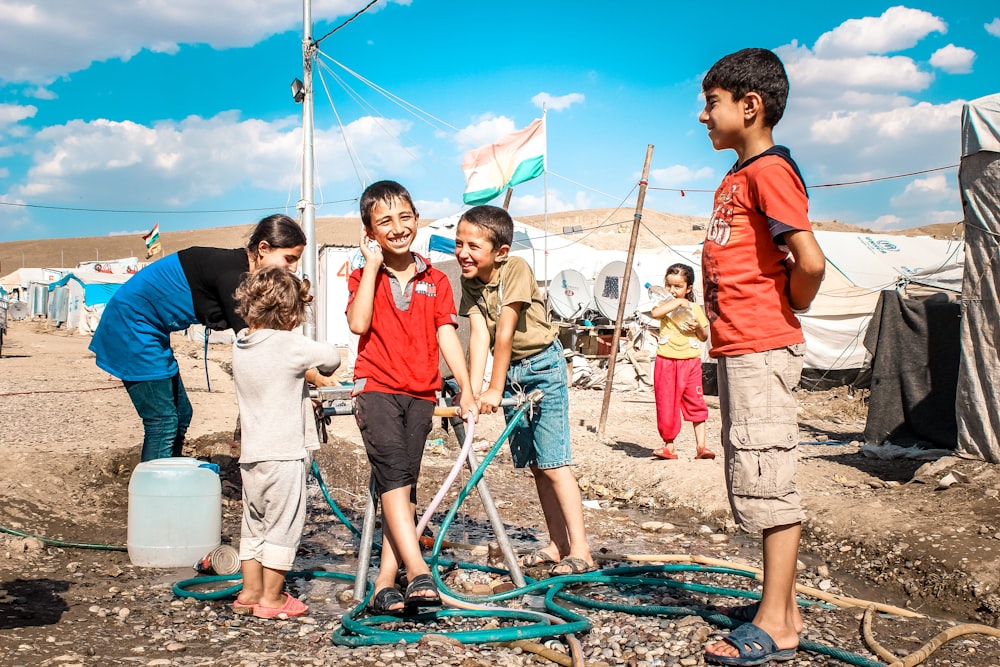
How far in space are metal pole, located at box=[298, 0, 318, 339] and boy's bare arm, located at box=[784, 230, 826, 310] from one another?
31.5 ft

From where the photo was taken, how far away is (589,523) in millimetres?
5793

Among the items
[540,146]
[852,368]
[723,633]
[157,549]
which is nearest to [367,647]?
[723,633]

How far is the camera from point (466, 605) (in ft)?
11.0

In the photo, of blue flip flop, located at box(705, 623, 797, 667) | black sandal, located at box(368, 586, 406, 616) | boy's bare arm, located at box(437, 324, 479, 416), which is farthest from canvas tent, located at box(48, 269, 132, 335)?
blue flip flop, located at box(705, 623, 797, 667)

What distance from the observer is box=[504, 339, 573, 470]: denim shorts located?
4219 mm

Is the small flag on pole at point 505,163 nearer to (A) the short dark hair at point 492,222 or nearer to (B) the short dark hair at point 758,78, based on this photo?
(A) the short dark hair at point 492,222

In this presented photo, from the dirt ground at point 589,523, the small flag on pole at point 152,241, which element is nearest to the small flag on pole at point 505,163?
the dirt ground at point 589,523

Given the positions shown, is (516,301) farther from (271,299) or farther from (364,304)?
(271,299)

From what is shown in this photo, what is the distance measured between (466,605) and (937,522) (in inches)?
123

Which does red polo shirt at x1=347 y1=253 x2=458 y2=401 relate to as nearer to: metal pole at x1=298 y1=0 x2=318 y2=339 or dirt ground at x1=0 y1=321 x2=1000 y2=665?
→ dirt ground at x1=0 y1=321 x2=1000 y2=665

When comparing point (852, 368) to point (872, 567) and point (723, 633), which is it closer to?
point (872, 567)

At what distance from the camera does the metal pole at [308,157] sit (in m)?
12.6

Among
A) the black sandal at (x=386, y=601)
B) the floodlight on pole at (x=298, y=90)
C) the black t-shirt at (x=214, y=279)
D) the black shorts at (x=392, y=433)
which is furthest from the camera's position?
the floodlight on pole at (x=298, y=90)

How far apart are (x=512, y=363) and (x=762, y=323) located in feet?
5.40
